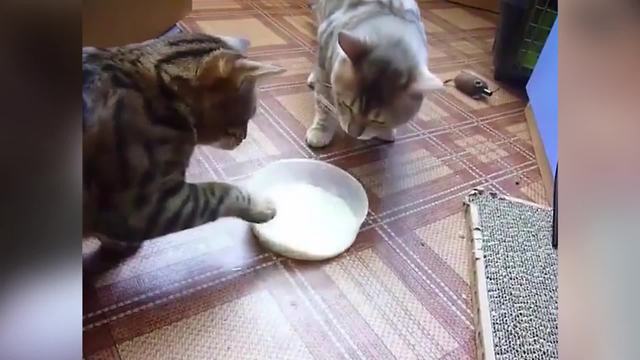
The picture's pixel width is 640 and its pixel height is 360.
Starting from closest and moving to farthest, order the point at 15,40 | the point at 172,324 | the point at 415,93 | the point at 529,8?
the point at 15,40, the point at 172,324, the point at 415,93, the point at 529,8

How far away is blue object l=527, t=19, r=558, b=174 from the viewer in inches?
55.3

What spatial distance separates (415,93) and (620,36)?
1.08m

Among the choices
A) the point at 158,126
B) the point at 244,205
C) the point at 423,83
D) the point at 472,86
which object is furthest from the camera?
Answer: the point at 472,86

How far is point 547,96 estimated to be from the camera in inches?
60.2

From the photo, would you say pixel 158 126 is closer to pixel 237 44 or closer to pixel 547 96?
pixel 237 44

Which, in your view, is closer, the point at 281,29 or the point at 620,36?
the point at 620,36

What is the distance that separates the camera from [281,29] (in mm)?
2053

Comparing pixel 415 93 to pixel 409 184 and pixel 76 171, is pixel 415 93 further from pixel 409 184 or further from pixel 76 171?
pixel 76 171

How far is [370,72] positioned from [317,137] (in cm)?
25

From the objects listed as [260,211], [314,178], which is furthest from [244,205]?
[314,178]

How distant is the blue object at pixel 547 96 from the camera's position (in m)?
1.41

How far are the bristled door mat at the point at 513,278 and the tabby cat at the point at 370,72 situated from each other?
0.28 m

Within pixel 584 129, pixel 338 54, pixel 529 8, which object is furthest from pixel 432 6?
pixel 584 129

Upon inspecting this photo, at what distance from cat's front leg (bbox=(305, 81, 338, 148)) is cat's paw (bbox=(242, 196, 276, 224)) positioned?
1.17 feet
